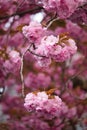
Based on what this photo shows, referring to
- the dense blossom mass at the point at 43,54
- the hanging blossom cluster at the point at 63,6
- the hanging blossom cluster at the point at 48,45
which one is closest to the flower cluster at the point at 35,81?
the dense blossom mass at the point at 43,54

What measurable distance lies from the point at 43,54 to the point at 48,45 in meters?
0.11

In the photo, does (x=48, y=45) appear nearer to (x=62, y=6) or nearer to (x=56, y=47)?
(x=56, y=47)

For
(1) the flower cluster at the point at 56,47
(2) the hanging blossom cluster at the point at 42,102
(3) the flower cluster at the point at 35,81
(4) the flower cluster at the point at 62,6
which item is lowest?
(2) the hanging blossom cluster at the point at 42,102

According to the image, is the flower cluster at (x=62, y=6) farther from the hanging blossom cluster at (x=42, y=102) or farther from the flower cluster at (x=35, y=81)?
the flower cluster at (x=35, y=81)

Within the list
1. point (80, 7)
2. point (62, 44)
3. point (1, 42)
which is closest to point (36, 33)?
point (62, 44)

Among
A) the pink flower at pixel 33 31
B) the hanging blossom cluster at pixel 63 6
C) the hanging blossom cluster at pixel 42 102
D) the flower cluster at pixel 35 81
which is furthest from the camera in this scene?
the flower cluster at pixel 35 81

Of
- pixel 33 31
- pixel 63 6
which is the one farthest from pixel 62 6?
pixel 33 31

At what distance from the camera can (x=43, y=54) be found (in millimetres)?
2059

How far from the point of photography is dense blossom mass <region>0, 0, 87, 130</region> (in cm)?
198

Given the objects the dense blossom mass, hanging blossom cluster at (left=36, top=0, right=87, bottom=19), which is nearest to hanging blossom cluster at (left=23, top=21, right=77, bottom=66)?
the dense blossom mass

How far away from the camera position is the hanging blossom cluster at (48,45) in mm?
1984

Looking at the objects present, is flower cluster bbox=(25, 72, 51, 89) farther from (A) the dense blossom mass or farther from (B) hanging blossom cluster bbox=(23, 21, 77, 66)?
A: (B) hanging blossom cluster bbox=(23, 21, 77, 66)

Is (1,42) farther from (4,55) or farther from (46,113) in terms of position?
(46,113)

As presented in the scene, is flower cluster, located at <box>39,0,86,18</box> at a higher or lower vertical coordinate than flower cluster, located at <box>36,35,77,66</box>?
higher
